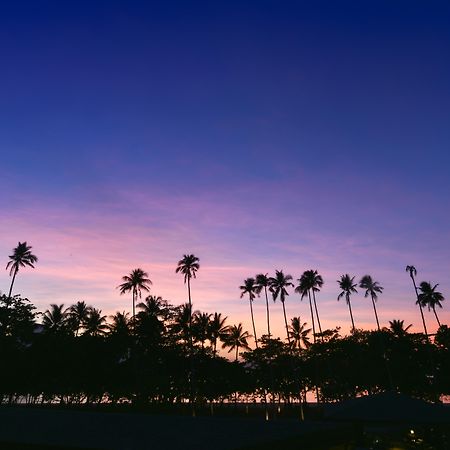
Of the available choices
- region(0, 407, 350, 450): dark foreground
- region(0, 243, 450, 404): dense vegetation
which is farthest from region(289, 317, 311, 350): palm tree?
region(0, 407, 350, 450): dark foreground

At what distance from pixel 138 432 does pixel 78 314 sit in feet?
213

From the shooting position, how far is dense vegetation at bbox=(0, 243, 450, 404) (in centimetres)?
5528

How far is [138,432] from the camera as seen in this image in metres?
12.5

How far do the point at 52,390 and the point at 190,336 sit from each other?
Answer: 942 inches

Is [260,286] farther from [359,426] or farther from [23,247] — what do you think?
[359,426]

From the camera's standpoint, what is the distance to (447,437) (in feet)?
71.2

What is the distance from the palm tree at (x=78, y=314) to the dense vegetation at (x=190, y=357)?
7.5 inches

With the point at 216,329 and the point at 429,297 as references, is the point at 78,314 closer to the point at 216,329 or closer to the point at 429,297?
the point at 216,329

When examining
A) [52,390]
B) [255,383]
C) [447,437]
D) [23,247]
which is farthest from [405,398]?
[255,383]

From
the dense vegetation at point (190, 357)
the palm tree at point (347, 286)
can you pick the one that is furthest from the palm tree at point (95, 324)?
the palm tree at point (347, 286)

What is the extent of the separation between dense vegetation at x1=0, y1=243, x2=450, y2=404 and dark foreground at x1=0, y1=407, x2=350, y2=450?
45.0 metres

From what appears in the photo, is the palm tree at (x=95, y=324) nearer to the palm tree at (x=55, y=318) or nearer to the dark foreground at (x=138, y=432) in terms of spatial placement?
the palm tree at (x=55, y=318)

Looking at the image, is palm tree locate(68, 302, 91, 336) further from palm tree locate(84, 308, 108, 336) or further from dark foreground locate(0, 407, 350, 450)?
dark foreground locate(0, 407, 350, 450)

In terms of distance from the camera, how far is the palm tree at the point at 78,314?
70.2m
